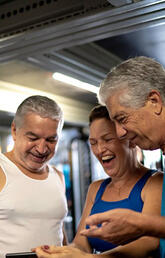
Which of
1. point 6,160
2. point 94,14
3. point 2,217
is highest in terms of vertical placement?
point 94,14

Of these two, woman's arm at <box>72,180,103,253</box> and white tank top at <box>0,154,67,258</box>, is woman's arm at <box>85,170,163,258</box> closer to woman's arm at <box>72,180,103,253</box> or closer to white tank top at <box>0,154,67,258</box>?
woman's arm at <box>72,180,103,253</box>

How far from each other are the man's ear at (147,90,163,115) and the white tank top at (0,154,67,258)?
2.94ft

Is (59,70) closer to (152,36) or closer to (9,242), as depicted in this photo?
(152,36)

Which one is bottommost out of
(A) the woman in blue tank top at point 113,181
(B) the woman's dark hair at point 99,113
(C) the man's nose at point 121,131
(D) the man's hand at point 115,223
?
(D) the man's hand at point 115,223

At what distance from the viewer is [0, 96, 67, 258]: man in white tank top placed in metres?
1.76

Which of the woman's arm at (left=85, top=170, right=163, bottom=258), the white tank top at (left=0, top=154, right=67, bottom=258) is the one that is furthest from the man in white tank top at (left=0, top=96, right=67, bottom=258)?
the woman's arm at (left=85, top=170, right=163, bottom=258)

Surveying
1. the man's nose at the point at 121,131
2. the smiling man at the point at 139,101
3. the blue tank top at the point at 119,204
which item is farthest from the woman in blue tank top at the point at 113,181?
the man's nose at the point at 121,131

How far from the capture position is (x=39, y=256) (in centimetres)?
132

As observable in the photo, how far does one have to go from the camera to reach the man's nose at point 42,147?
1.90 metres

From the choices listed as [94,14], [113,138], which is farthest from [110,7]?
[113,138]

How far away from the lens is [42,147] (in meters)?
1.90

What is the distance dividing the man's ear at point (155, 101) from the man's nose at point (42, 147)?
2.64 feet

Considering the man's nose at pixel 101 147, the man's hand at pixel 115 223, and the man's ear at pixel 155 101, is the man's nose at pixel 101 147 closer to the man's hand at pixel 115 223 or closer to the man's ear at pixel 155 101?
the man's ear at pixel 155 101

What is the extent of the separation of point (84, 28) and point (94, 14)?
0.47 feet
